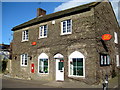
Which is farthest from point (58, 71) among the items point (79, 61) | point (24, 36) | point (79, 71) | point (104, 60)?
point (24, 36)

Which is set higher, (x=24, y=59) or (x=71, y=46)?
(x=71, y=46)

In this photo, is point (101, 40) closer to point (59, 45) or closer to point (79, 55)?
point (79, 55)

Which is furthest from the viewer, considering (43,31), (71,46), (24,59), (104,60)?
(24,59)

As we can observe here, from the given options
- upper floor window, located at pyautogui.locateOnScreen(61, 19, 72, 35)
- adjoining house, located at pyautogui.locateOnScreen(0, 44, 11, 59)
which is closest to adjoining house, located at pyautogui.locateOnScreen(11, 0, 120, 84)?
upper floor window, located at pyautogui.locateOnScreen(61, 19, 72, 35)

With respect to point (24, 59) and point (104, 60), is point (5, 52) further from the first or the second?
point (104, 60)

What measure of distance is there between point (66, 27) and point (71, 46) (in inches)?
77.9

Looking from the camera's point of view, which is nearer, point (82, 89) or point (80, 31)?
point (82, 89)

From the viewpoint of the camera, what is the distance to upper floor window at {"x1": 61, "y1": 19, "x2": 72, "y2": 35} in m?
12.6

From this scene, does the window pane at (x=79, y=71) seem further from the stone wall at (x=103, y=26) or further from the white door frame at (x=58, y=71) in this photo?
the white door frame at (x=58, y=71)

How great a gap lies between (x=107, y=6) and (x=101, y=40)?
466 centimetres

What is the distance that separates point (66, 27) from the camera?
1266 cm

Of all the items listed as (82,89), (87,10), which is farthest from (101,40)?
(82,89)

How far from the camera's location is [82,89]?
9305mm

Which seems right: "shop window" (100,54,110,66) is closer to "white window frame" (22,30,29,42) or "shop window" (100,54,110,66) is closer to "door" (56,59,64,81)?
"door" (56,59,64,81)
